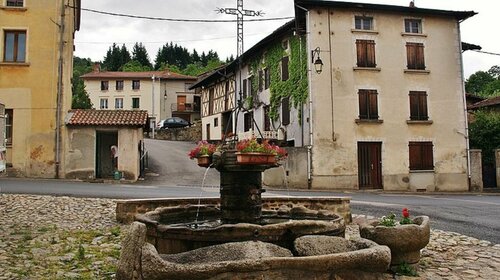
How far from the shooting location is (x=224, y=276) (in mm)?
4109

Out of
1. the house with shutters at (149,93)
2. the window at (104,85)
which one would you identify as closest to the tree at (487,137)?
the house with shutters at (149,93)

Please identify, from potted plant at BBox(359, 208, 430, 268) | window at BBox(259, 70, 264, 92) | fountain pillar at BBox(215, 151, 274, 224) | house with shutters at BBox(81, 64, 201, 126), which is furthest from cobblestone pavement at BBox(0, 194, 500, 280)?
house with shutters at BBox(81, 64, 201, 126)

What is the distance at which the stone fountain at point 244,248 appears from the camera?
13.6ft

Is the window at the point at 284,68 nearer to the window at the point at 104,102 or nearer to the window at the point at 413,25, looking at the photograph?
the window at the point at 413,25

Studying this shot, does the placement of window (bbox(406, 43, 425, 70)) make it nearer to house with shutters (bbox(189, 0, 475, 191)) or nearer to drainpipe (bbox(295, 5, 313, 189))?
house with shutters (bbox(189, 0, 475, 191))

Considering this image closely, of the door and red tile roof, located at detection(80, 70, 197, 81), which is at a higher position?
red tile roof, located at detection(80, 70, 197, 81)

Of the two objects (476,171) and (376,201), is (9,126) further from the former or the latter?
(476,171)

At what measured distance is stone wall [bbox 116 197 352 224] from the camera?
9.76 meters

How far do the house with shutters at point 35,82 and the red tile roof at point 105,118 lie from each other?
1.93 feet

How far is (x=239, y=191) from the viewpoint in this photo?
6281 millimetres

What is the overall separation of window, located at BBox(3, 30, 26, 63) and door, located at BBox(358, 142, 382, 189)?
17.9 meters

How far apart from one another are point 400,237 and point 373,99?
17959 millimetres

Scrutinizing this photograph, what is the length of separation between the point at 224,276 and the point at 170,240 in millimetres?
1591

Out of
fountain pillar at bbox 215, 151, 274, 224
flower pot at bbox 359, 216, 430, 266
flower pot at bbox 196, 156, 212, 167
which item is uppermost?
flower pot at bbox 196, 156, 212, 167
